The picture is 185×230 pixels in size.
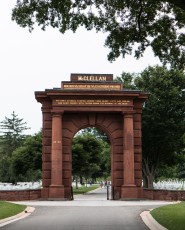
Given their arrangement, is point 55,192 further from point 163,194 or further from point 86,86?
point 86,86

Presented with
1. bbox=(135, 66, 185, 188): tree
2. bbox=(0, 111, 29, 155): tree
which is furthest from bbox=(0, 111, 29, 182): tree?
bbox=(135, 66, 185, 188): tree

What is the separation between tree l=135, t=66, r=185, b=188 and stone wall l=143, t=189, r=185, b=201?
10.0 metres

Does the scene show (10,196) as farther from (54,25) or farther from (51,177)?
(54,25)

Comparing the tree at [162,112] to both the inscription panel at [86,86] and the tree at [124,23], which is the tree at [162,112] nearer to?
the inscription panel at [86,86]

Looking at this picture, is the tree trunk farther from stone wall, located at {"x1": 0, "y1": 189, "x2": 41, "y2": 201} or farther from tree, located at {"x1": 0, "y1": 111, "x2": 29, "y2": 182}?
tree, located at {"x1": 0, "y1": 111, "x2": 29, "y2": 182}

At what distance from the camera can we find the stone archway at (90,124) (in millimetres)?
31253

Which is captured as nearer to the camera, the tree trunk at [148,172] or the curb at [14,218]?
the curb at [14,218]

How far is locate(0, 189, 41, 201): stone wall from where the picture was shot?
1206 inches

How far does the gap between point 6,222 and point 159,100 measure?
89.0ft

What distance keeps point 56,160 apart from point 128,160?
16.3 ft

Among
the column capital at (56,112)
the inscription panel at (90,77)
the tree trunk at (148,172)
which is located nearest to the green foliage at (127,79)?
the tree trunk at (148,172)

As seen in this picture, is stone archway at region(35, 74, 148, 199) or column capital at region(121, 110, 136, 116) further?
column capital at region(121, 110, 136, 116)

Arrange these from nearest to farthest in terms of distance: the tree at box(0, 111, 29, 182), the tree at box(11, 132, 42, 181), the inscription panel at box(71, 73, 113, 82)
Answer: the inscription panel at box(71, 73, 113, 82)
the tree at box(11, 132, 42, 181)
the tree at box(0, 111, 29, 182)

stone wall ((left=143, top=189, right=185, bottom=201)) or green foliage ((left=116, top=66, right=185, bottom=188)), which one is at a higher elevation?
green foliage ((left=116, top=66, right=185, bottom=188))
